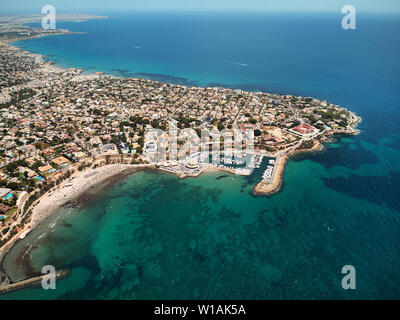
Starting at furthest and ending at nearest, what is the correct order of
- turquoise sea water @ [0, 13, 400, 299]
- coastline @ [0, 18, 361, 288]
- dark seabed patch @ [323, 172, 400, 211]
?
dark seabed patch @ [323, 172, 400, 211] < coastline @ [0, 18, 361, 288] < turquoise sea water @ [0, 13, 400, 299]

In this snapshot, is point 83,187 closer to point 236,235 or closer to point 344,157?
point 236,235

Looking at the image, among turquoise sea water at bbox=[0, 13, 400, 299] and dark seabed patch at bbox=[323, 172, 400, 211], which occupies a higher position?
dark seabed patch at bbox=[323, 172, 400, 211]

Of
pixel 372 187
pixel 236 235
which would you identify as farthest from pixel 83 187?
pixel 372 187

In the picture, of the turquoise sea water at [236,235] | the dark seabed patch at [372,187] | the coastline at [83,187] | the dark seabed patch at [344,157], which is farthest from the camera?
the dark seabed patch at [344,157]

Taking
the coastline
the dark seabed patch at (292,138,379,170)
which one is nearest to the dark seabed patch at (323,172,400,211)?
the dark seabed patch at (292,138,379,170)

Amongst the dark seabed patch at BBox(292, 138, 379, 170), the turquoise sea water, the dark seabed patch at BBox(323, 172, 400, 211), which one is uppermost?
the dark seabed patch at BBox(292, 138, 379, 170)

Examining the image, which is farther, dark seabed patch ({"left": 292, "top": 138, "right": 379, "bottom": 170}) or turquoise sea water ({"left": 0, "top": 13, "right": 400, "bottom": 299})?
dark seabed patch ({"left": 292, "top": 138, "right": 379, "bottom": 170})

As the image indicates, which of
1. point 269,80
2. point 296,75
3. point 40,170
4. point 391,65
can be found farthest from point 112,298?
point 391,65

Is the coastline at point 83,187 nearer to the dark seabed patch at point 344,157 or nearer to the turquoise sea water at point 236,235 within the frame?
the turquoise sea water at point 236,235

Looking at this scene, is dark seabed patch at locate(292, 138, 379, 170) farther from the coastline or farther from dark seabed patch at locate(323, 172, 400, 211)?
dark seabed patch at locate(323, 172, 400, 211)

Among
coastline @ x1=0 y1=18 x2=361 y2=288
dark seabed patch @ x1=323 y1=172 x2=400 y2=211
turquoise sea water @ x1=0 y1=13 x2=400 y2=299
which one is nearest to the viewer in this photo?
turquoise sea water @ x1=0 y1=13 x2=400 y2=299

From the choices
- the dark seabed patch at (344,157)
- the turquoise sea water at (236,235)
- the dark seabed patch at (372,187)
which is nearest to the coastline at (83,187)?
the turquoise sea water at (236,235)

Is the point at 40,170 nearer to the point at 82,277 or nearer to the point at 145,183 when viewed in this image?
the point at 145,183
